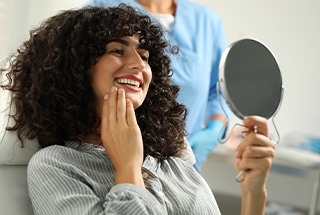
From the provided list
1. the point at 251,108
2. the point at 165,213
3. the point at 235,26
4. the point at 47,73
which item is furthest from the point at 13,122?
the point at 235,26

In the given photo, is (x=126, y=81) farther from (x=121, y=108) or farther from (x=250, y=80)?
(x=250, y=80)

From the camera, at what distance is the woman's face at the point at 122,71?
146 cm

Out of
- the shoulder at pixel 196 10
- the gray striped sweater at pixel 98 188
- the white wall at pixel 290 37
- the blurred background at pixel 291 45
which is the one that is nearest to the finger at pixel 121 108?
the gray striped sweater at pixel 98 188

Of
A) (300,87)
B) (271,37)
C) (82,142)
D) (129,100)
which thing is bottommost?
(300,87)

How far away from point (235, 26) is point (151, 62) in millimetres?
2037

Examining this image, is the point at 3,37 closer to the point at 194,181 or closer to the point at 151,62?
the point at 151,62

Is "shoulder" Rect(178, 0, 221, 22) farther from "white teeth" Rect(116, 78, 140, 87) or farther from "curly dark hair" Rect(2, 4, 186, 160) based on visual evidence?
"white teeth" Rect(116, 78, 140, 87)

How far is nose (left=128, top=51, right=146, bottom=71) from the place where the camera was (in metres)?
1.48

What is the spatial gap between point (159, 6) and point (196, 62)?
9.3 inches

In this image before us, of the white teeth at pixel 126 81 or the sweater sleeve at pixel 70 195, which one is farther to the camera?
the white teeth at pixel 126 81

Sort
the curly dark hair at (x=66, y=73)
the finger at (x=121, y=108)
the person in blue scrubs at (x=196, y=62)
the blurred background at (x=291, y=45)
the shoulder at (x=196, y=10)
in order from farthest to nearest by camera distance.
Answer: the blurred background at (x=291, y=45)
the shoulder at (x=196, y=10)
the person in blue scrubs at (x=196, y=62)
the curly dark hair at (x=66, y=73)
the finger at (x=121, y=108)

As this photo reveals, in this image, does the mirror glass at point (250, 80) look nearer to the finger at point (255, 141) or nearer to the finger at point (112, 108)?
the finger at point (255, 141)

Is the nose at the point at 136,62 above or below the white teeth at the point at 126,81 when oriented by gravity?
above

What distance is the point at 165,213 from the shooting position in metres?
1.39
